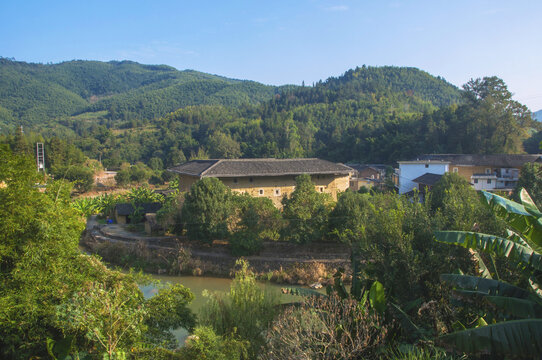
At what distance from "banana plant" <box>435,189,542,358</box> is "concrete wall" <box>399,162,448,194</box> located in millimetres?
25496

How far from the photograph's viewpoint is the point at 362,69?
125 metres

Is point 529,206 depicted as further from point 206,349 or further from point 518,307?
point 206,349

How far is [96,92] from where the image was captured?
167 metres

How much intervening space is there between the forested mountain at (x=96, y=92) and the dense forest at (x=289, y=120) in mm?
553

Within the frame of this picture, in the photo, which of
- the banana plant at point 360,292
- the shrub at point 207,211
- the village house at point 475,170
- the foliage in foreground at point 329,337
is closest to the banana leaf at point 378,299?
the banana plant at point 360,292

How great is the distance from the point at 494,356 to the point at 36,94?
468 feet

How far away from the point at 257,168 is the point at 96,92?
548 ft

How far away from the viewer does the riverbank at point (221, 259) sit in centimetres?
1605

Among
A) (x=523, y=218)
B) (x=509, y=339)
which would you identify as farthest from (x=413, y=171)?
(x=509, y=339)

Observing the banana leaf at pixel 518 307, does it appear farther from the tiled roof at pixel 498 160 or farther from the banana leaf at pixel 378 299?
the tiled roof at pixel 498 160

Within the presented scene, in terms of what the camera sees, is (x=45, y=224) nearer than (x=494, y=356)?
No

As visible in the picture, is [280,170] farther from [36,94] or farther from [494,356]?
[36,94]

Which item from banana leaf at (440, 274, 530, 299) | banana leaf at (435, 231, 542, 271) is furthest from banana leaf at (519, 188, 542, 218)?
banana leaf at (440, 274, 530, 299)

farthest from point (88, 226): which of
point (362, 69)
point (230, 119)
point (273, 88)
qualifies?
point (273, 88)
